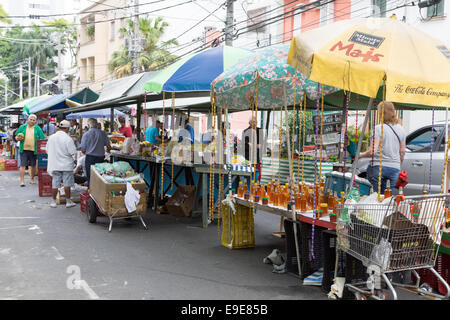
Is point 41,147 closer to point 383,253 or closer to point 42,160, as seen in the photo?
point 42,160

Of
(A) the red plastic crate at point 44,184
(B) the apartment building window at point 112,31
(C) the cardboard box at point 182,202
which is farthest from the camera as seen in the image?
(B) the apartment building window at point 112,31

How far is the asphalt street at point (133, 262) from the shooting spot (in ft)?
15.2

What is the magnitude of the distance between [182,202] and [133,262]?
346 centimetres

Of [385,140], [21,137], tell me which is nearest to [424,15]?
[385,140]

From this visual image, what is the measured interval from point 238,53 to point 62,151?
4.78m

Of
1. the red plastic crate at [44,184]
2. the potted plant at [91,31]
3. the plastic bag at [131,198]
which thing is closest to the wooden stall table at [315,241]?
the plastic bag at [131,198]

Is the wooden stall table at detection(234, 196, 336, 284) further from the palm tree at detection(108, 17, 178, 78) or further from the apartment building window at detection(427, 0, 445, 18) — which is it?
the palm tree at detection(108, 17, 178, 78)

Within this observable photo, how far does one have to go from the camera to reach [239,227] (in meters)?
6.52

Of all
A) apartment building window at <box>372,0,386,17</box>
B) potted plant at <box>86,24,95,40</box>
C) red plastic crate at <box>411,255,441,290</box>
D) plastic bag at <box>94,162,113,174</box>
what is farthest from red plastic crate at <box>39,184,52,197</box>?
potted plant at <box>86,24,95,40</box>

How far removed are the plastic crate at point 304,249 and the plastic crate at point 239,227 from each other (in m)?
1.29

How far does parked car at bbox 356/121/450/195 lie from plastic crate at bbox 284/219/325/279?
4241mm

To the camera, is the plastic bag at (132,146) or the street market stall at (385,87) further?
the plastic bag at (132,146)

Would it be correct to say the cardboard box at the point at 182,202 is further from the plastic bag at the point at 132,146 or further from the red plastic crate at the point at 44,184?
the red plastic crate at the point at 44,184

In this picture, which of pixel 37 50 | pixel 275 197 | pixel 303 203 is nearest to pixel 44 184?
pixel 275 197
